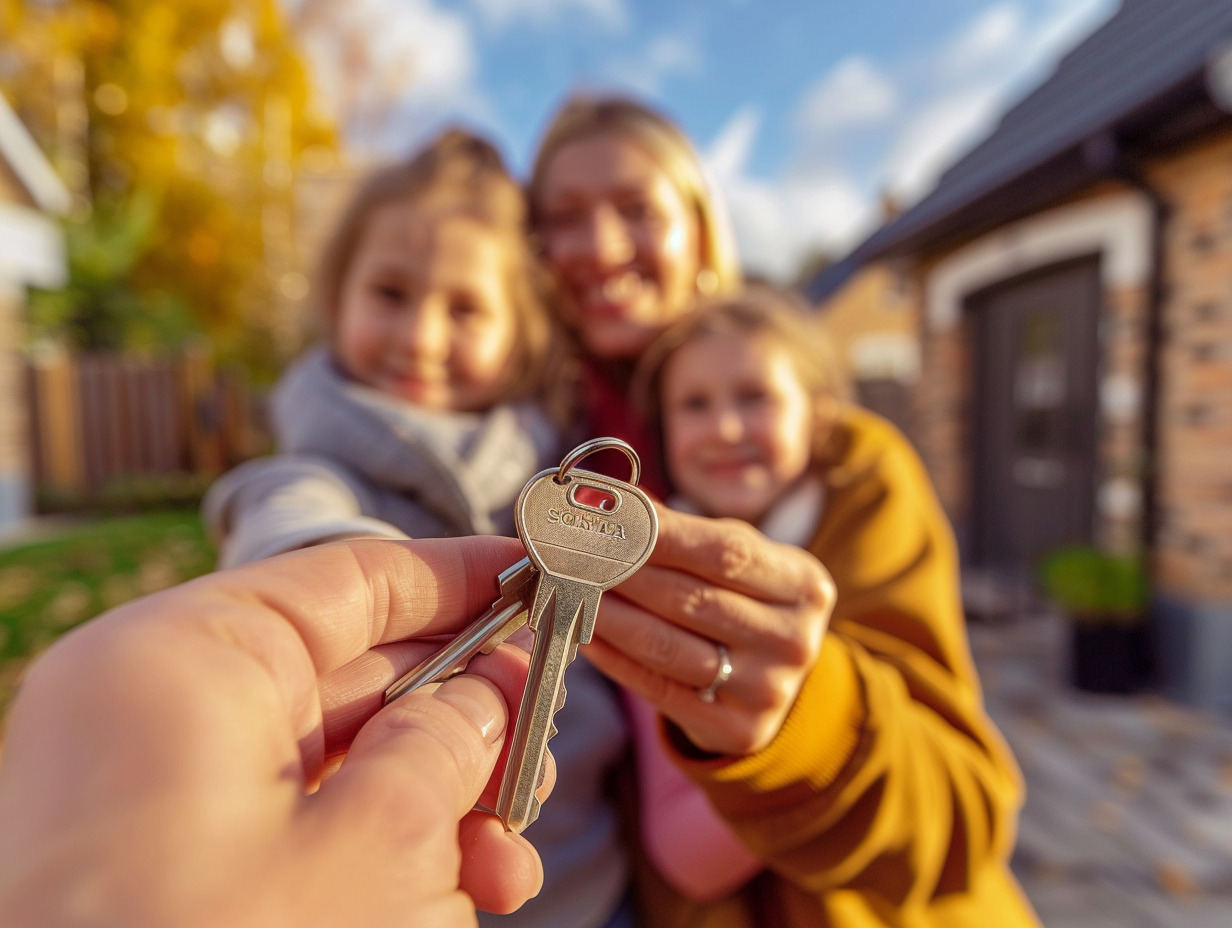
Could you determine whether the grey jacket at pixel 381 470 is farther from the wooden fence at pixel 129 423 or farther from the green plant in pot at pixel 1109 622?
the wooden fence at pixel 129 423

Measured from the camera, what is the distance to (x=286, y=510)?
73 centimetres

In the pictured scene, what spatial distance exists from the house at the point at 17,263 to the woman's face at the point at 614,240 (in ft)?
32.5

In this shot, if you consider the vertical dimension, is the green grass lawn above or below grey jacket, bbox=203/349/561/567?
below

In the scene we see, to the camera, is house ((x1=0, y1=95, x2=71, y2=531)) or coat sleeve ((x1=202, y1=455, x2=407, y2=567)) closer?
coat sleeve ((x1=202, y1=455, x2=407, y2=567))

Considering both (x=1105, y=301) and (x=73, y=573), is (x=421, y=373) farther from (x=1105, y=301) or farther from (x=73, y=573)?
(x=1105, y=301)

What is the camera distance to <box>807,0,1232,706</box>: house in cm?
398

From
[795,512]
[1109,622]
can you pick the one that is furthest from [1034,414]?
[795,512]

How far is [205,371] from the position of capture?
1073 centimetres

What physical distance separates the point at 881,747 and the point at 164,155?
59.7 feet

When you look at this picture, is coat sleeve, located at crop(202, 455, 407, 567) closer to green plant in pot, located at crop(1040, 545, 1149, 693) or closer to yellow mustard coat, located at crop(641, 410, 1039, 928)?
yellow mustard coat, located at crop(641, 410, 1039, 928)

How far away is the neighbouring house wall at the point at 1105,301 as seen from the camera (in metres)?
4.68

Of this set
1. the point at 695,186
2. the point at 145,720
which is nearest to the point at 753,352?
the point at 695,186

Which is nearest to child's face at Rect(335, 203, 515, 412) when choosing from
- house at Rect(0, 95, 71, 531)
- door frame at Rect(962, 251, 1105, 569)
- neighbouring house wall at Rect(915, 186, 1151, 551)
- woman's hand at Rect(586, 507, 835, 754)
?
woman's hand at Rect(586, 507, 835, 754)

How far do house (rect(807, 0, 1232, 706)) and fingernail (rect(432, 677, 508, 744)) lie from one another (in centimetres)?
234
